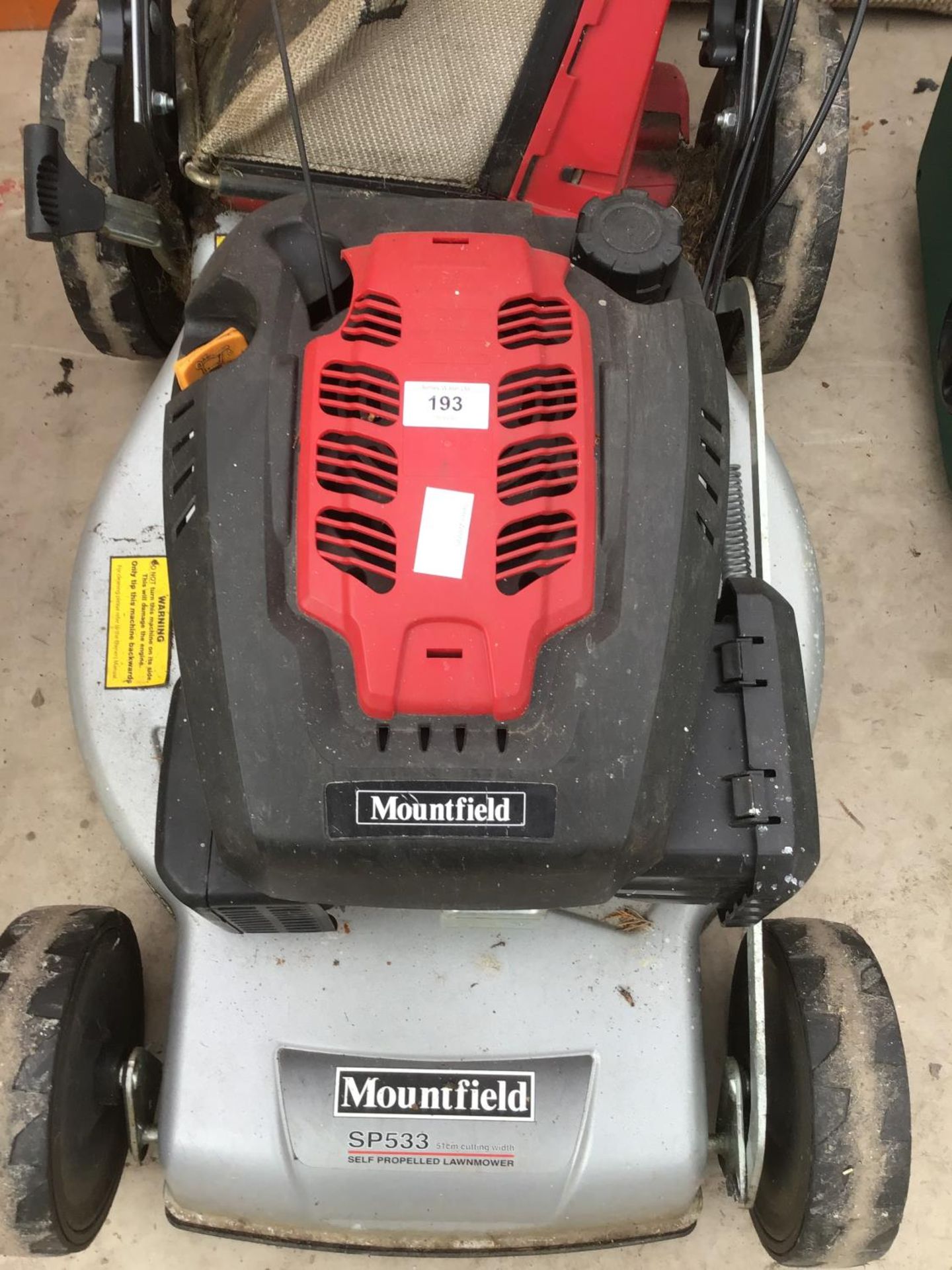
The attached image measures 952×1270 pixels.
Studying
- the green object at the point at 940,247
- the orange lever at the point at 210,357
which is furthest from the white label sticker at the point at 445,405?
the green object at the point at 940,247

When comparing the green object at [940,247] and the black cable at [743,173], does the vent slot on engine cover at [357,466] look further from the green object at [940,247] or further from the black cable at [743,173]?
the green object at [940,247]

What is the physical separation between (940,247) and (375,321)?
1.11 m

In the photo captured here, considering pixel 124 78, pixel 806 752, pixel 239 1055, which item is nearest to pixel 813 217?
pixel 806 752

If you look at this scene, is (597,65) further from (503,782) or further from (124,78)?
(503,782)

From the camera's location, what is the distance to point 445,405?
0.79 m

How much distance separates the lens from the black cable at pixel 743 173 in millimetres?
1053

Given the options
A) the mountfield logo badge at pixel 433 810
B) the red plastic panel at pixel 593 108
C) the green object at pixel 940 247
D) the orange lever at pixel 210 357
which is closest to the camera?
the mountfield logo badge at pixel 433 810

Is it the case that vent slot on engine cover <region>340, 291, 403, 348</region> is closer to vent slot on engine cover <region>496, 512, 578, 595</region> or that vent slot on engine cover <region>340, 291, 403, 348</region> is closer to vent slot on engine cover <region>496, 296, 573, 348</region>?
vent slot on engine cover <region>496, 296, 573, 348</region>

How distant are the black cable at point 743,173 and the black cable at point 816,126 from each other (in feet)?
0.12

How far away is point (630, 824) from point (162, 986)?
2.67 ft

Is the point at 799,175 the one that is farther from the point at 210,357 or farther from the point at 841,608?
the point at 210,357

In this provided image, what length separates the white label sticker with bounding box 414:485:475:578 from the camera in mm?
762

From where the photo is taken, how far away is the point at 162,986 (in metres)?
1.31

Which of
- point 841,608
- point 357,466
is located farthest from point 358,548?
point 841,608
